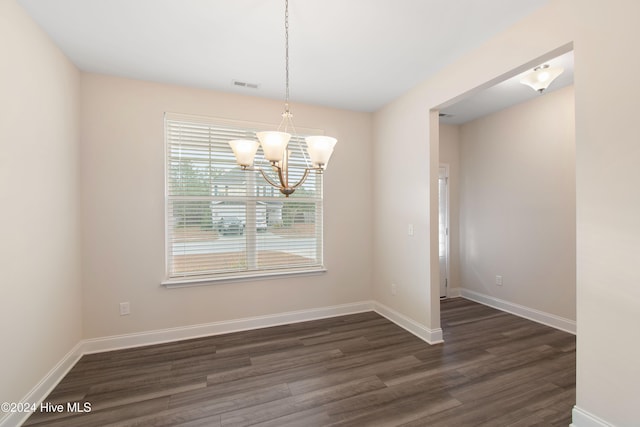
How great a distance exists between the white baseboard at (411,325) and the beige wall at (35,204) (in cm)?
330

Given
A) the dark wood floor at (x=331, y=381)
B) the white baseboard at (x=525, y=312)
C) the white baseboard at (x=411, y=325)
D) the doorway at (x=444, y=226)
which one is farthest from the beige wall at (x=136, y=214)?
the white baseboard at (x=525, y=312)

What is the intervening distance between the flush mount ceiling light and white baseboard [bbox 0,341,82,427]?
15.9 feet

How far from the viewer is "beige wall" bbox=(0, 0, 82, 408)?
1723 millimetres

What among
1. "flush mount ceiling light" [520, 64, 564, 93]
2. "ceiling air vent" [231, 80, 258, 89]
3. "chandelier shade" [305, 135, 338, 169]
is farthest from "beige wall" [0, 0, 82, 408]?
"flush mount ceiling light" [520, 64, 564, 93]

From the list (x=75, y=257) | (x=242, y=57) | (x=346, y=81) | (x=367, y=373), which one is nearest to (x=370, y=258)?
(x=367, y=373)

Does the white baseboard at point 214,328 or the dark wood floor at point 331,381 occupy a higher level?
the white baseboard at point 214,328

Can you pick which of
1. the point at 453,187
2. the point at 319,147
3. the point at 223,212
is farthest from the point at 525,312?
the point at 223,212

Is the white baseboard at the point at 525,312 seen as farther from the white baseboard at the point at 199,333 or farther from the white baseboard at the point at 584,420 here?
the white baseboard at the point at 584,420

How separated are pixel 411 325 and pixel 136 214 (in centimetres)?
321

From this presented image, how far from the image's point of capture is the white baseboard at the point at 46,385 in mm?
1725

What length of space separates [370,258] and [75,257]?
327 centimetres

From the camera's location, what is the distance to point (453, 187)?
4.50 metres

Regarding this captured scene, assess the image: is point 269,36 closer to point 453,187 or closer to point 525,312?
point 453,187

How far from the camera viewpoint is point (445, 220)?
14.5ft
